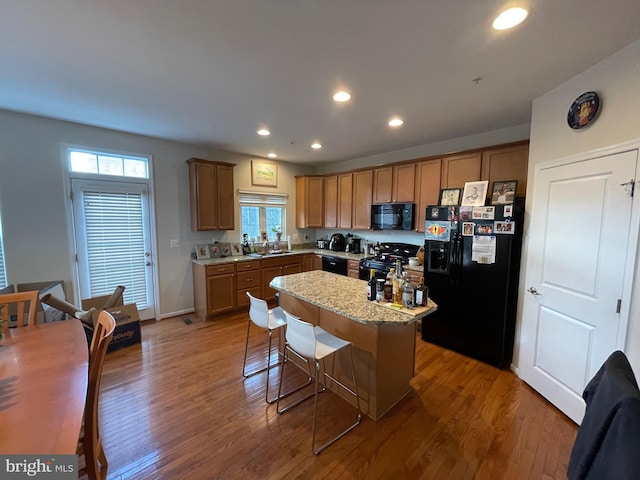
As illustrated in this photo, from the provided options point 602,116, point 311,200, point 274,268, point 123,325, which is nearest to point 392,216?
point 311,200

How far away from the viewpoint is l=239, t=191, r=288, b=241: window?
188 inches

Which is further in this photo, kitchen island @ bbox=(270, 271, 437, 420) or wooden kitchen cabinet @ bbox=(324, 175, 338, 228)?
wooden kitchen cabinet @ bbox=(324, 175, 338, 228)

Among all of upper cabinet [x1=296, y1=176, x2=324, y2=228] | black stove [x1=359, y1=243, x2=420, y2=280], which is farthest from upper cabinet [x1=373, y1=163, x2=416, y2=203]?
upper cabinet [x1=296, y1=176, x2=324, y2=228]

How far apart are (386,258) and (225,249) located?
262 centimetres

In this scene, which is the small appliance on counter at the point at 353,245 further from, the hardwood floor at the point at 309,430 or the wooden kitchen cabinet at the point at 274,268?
the hardwood floor at the point at 309,430

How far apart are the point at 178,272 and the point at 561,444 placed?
452 centimetres

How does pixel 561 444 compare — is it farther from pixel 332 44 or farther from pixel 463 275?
pixel 332 44

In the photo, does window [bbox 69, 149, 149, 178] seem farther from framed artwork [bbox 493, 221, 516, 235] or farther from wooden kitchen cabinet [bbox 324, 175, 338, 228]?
framed artwork [bbox 493, 221, 516, 235]

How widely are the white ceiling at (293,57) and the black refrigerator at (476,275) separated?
1107 mm

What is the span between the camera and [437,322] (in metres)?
3.14

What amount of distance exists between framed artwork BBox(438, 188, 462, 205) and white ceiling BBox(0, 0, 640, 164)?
0.78 m

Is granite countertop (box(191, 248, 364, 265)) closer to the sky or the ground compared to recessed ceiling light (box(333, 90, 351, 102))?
closer to the ground

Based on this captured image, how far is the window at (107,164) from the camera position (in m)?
3.27

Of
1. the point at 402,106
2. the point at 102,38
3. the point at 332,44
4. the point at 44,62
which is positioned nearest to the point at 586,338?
the point at 402,106
